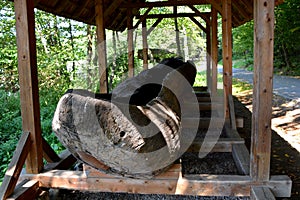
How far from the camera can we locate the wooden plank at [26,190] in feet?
7.53

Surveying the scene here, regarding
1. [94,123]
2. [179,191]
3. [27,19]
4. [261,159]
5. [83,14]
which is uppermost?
[83,14]

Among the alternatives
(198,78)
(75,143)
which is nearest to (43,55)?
(198,78)

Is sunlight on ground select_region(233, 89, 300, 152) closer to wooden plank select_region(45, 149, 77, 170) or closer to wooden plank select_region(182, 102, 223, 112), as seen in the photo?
wooden plank select_region(182, 102, 223, 112)

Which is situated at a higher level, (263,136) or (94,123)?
(94,123)

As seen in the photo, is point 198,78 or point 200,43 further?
point 200,43

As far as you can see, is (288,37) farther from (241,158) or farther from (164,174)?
(164,174)

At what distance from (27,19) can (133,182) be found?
167 cm

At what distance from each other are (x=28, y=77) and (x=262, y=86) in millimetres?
1952

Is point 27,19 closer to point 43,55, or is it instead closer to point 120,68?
point 43,55

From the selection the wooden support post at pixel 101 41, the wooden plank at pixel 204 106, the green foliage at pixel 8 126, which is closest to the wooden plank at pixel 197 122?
the wooden plank at pixel 204 106

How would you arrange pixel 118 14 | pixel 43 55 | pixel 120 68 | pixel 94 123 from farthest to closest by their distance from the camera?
pixel 120 68, pixel 43 55, pixel 118 14, pixel 94 123

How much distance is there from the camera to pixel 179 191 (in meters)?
2.45

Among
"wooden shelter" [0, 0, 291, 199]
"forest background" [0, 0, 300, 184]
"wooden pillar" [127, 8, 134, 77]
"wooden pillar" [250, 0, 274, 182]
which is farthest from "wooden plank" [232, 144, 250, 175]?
"wooden pillar" [127, 8, 134, 77]

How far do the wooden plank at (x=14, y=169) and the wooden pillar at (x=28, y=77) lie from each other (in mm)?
98
